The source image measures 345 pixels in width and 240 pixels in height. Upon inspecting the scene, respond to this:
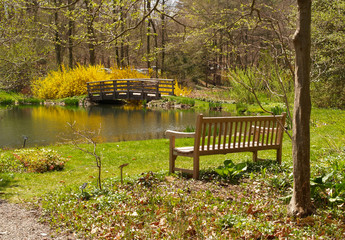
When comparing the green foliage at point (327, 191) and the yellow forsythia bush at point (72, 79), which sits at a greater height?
the yellow forsythia bush at point (72, 79)

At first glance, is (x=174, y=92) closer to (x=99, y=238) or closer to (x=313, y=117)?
(x=313, y=117)

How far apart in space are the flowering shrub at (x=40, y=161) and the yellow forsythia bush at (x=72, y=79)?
2317 centimetres

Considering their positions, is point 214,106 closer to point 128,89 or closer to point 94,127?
point 128,89

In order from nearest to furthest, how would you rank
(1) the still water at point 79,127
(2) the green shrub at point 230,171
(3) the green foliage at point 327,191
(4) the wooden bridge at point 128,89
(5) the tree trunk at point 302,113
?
(5) the tree trunk at point 302,113
(3) the green foliage at point 327,191
(2) the green shrub at point 230,171
(1) the still water at point 79,127
(4) the wooden bridge at point 128,89

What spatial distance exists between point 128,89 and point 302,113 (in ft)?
86.1

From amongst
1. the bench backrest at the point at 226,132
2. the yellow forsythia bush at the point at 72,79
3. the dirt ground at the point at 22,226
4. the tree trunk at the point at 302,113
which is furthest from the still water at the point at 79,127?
the yellow forsythia bush at the point at 72,79

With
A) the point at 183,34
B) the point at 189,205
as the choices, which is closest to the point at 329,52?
the point at 183,34

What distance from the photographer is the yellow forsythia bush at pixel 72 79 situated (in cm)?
3070

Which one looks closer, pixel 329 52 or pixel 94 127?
pixel 94 127

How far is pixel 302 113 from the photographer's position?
3703 mm

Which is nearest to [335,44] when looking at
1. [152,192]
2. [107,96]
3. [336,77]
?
A: [336,77]

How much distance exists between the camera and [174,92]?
3169 centimetres

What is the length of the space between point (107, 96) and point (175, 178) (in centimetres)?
2528

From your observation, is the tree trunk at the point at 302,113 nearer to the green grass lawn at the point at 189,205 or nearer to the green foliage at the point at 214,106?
the green grass lawn at the point at 189,205
